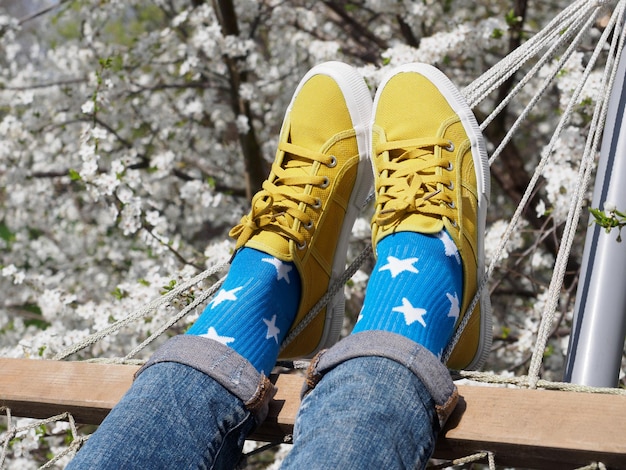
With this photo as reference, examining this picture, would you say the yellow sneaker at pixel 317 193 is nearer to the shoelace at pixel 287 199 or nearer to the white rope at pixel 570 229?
the shoelace at pixel 287 199

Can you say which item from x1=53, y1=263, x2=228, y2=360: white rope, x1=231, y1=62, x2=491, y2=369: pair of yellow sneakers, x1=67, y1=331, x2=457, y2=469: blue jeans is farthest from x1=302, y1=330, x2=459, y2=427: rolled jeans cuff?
x1=53, y1=263, x2=228, y2=360: white rope

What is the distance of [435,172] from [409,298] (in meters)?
0.28

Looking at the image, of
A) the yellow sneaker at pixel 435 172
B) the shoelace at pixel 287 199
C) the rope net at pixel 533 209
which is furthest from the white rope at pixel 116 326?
the yellow sneaker at pixel 435 172

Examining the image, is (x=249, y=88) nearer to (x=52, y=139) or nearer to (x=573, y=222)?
(x=52, y=139)

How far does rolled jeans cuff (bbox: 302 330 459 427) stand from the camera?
0.89m

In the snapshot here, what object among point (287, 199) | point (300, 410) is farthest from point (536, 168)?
point (300, 410)

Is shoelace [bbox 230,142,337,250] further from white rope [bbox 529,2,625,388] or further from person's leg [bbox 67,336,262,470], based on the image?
white rope [bbox 529,2,625,388]

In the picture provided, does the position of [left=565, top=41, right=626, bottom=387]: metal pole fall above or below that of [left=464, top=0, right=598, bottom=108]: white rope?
below

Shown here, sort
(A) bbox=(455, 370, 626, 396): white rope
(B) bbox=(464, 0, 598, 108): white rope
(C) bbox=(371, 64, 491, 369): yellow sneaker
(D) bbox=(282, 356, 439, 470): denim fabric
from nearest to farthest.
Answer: (D) bbox=(282, 356, 439, 470): denim fabric < (A) bbox=(455, 370, 626, 396): white rope < (C) bbox=(371, 64, 491, 369): yellow sneaker < (B) bbox=(464, 0, 598, 108): white rope

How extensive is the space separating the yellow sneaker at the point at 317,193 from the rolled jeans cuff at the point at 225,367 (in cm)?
21

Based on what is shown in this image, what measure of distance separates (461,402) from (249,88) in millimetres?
1809

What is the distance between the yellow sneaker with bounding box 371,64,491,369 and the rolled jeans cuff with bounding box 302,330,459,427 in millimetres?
226

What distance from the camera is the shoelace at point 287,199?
1246mm

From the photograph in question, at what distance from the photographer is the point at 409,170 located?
4.05 feet
